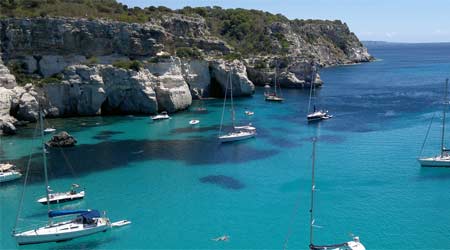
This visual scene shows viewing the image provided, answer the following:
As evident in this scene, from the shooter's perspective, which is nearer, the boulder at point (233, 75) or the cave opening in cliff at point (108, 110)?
the cave opening in cliff at point (108, 110)

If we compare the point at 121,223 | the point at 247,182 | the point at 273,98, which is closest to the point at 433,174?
the point at 247,182

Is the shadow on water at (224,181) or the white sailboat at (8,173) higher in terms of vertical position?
the white sailboat at (8,173)

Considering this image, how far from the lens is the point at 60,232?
32.9 metres

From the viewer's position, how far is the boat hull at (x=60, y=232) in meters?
32.5

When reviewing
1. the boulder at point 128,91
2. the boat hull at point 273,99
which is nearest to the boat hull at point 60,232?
the boulder at point 128,91

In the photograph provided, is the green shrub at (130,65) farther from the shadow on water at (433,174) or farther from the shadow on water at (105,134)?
the shadow on water at (433,174)

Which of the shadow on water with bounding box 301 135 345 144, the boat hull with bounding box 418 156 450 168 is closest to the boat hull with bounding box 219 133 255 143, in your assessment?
the shadow on water with bounding box 301 135 345 144

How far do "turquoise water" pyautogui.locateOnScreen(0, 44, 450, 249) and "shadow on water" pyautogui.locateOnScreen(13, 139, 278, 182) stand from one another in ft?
0.68

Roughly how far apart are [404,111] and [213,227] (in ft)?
177

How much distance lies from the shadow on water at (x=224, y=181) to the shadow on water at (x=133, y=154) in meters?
5.03

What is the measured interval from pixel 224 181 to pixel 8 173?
20.6 metres

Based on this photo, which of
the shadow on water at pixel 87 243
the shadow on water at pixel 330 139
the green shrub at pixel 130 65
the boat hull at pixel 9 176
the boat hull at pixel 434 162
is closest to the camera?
the shadow on water at pixel 87 243

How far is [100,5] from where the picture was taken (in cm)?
9562

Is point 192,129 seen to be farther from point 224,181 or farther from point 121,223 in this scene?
point 121,223
